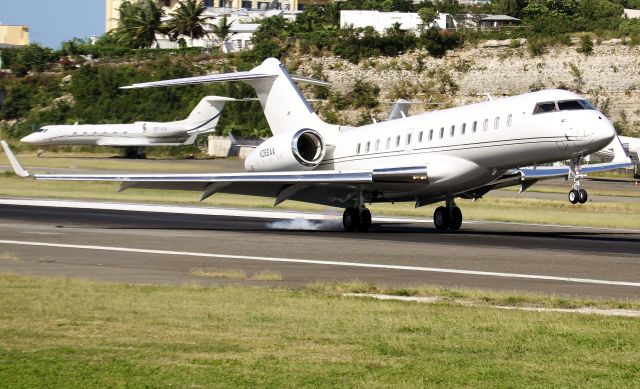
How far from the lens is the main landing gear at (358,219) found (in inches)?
1223

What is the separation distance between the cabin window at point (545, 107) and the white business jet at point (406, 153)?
0.02 metres

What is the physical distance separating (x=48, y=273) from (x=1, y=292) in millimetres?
3332

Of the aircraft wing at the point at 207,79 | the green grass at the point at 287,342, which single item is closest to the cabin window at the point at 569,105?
the aircraft wing at the point at 207,79

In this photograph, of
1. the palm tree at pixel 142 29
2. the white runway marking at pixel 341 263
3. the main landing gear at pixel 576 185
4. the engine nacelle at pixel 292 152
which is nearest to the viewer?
the white runway marking at pixel 341 263

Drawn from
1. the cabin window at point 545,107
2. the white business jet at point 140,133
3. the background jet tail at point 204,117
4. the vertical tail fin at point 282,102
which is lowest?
the white business jet at point 140,133

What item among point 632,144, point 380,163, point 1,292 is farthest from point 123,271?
point 632,144

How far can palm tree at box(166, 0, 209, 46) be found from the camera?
380 feet

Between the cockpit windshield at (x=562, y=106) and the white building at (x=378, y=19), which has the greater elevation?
the cockpit windshield at (x=562, y=106)

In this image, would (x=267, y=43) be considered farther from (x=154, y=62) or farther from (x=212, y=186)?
(x=212, y=186)

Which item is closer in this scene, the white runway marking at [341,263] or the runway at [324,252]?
the runway at [324,252]

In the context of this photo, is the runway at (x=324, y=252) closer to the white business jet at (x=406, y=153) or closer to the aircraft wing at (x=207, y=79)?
the white business jet at (x=406, y=153)

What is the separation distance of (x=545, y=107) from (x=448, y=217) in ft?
17.9

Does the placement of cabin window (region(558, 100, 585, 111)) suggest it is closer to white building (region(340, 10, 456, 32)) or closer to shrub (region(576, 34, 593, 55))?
shrub (region(576, 34, 593, 55))

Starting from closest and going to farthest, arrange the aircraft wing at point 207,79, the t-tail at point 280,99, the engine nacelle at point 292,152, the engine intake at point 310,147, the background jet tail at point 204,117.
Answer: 1. the aircraft wing at point 207,79
2. the engine nacelle at point 292,152
3. the engine intake at point 310,147
4. the t-tail at point 280,99
5. the background jet tail at point 204,117
